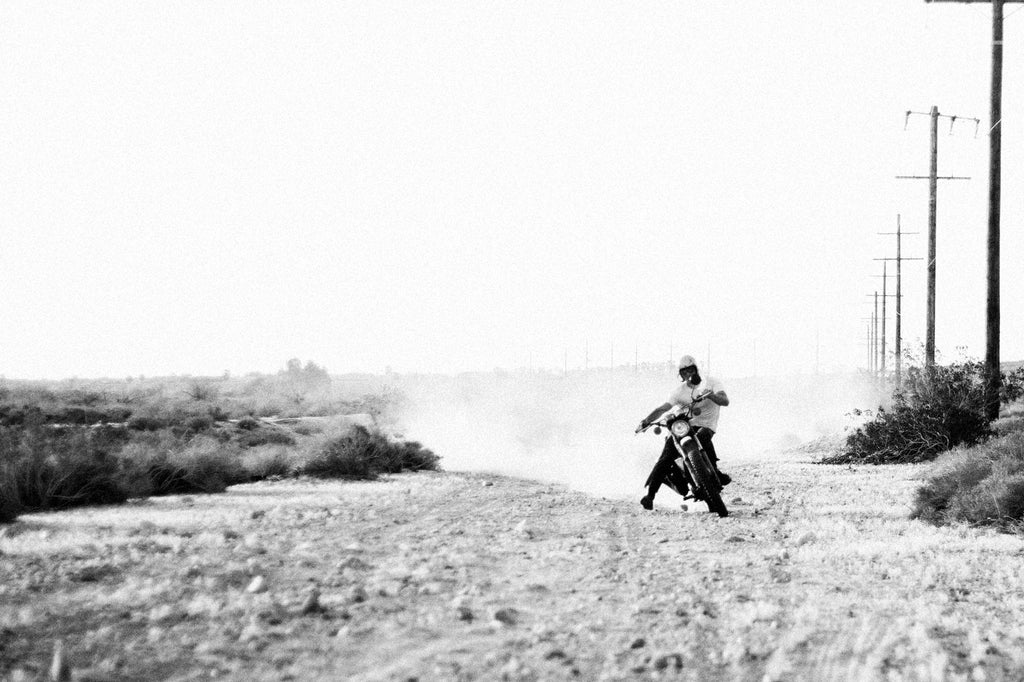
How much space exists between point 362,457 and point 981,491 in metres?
11.8

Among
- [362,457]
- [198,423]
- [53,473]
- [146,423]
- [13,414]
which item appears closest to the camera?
[53,473]

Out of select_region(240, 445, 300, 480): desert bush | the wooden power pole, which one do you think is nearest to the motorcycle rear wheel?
select_region(240, 445, 300, 480): desert bush

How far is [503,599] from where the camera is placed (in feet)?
21.2

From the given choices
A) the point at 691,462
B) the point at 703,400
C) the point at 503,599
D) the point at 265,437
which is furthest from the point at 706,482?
the point at 265,437

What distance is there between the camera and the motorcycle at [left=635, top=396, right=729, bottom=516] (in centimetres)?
1229

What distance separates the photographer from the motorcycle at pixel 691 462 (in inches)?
484

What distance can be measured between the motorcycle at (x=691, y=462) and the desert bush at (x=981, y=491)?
2473 millimetres

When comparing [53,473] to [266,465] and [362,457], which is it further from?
[362,457]

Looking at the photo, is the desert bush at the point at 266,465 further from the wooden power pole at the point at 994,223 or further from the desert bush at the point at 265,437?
the wooden power pole at the point at 994,223

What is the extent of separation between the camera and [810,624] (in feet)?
19.4

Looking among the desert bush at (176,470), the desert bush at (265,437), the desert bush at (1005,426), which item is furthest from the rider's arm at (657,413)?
the desert bush at (265,437)

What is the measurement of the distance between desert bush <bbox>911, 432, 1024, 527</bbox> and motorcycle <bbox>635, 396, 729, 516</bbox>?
247 centimetres

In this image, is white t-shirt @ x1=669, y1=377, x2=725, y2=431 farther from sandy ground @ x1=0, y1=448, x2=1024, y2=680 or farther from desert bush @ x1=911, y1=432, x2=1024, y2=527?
desert bush @ x1=911, y1=432, x2=1024, y2=527

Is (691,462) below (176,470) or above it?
above
